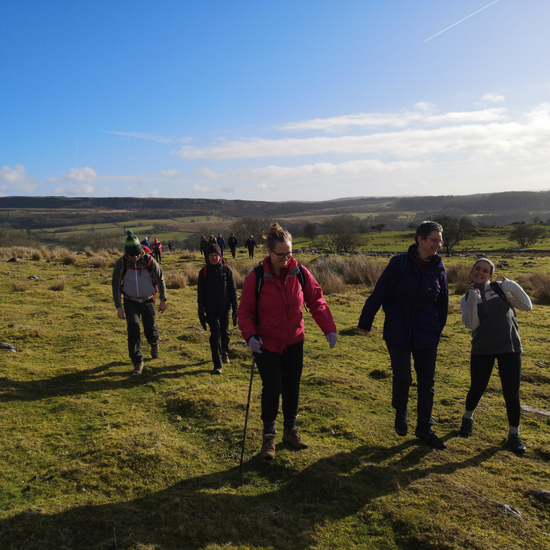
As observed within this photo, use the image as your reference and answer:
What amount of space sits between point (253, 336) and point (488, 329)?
2394 millimetres

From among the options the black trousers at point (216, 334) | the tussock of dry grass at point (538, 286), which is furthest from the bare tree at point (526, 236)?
the black trousers at point (216, 334)

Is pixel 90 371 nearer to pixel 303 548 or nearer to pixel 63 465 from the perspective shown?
pixel 63 465

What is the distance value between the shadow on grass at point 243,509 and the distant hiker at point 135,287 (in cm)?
318

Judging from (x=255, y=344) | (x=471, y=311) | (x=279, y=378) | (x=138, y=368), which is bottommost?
(x=138, y=368)

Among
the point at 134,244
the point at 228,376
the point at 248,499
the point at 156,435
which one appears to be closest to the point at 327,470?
the point at 248,499

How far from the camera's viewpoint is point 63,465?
345 centimetres

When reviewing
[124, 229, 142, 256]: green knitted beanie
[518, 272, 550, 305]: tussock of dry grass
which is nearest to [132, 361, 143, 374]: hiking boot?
[124, 229, 142, 256]: green knitted beanie

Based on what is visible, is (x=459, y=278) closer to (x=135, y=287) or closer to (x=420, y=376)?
(x=420, y=376)

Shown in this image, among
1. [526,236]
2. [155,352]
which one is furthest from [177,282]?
[526,236]

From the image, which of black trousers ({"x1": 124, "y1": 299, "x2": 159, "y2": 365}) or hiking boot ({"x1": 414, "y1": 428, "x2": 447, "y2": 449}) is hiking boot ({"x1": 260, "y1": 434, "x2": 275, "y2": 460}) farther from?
black trousers ({"x1": 124, "y1": 299, "x2": 159, "y2": 365})

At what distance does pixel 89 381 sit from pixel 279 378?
3.51 meters

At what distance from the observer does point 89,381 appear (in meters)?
5.67

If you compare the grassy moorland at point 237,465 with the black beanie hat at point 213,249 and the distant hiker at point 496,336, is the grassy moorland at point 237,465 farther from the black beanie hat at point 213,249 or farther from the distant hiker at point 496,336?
the black beanie hat at point 213,249

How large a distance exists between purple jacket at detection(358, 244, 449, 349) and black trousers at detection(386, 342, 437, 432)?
0.10 m
